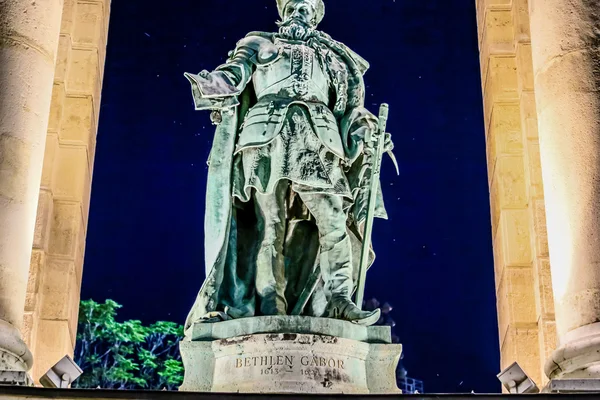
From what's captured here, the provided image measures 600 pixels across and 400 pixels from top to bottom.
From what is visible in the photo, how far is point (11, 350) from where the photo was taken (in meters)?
13.8

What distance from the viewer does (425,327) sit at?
112ft

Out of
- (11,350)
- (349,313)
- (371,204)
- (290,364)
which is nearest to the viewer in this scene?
(290,364)

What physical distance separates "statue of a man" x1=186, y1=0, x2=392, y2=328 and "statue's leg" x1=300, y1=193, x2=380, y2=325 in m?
0.01

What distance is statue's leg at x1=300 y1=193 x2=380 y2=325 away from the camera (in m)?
14.3

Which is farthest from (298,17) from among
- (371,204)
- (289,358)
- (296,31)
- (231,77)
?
(289,358)

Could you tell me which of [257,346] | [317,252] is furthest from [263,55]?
[257,346]

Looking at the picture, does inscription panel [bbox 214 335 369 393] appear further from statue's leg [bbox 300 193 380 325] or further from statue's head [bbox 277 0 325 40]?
statue's head [bbox 277 0 325 40]

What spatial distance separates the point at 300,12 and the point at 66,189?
7.17 metres

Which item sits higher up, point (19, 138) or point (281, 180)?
point (19, 138)

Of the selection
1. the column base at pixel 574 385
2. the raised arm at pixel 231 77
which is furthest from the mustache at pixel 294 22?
the column base at pixel 574 385

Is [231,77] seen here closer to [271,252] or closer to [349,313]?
[271,252]

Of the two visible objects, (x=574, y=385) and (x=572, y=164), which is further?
(x=572, y=164)

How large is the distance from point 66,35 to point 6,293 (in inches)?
345

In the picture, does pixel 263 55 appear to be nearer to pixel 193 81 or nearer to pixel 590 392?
pixel 193 81
